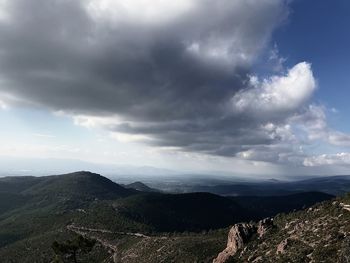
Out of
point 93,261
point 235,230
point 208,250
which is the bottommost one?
point 93,261

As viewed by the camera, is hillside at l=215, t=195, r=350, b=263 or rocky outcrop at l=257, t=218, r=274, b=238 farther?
rocky outcrop at l=257, t=218, r=274, b=238

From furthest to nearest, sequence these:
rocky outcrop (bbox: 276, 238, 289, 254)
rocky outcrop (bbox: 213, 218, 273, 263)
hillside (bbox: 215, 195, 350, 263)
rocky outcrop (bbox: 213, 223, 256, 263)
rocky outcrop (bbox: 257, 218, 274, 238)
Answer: rocky outcrop (bbox: 257, 218, 274, 238), rocky outcrop (bbox: 213, 218, 273, 263), rocky outcrop (bbox: 213, 223, 256, 263), rocky outcrop (bbox: 276, 238, 289, 254), hillside (bbox: 215, 195, 350, 263)

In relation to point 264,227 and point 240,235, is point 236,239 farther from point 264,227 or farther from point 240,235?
point 264,227

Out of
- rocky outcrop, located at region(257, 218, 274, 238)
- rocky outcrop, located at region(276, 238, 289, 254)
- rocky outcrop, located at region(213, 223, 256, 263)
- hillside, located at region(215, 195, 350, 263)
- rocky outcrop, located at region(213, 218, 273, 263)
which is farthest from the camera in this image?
rocky outcrop, located at region(257, 218, 274, 238)

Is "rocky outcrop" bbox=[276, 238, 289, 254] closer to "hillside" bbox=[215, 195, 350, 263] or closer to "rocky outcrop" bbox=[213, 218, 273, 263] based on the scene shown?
"hillside" bbox=[215, 195, 350, 263]

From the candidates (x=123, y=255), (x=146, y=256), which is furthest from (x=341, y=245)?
(x=123, y=255)

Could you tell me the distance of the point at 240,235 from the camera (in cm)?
12519

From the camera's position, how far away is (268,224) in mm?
129375

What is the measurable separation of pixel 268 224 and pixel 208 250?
28.9 meters

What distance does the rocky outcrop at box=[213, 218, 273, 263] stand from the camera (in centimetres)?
12166

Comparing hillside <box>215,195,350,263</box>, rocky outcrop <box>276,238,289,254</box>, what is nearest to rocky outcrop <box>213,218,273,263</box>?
hillside <box>215,195,350,263</box>

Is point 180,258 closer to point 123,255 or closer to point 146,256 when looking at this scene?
point 146,256

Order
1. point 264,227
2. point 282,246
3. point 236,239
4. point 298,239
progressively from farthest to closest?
point 264,227
point 236,239
point 298,239
point 282,246

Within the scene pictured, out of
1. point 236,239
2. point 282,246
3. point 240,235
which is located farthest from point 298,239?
point 236,239
